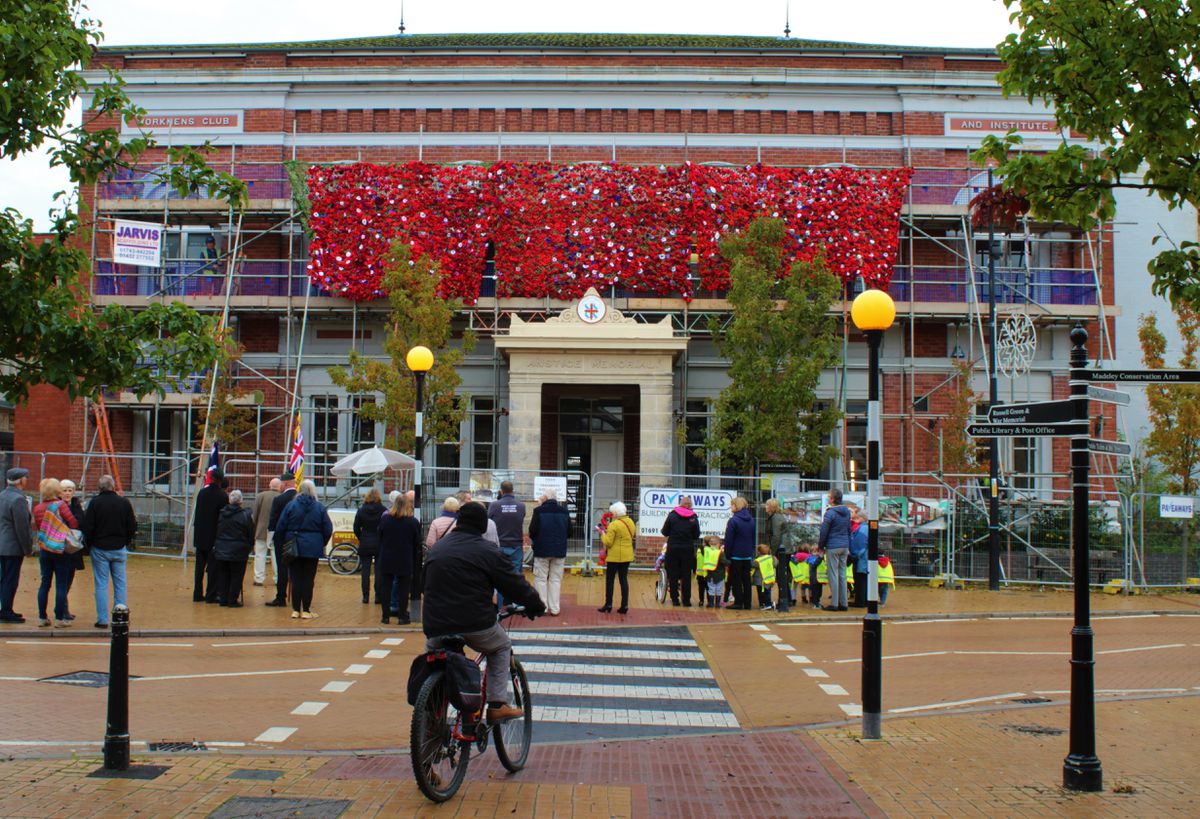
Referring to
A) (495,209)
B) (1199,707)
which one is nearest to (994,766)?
(1199,707)

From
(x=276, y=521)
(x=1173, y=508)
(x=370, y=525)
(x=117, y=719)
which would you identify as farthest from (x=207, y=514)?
(x=1173, y=508)

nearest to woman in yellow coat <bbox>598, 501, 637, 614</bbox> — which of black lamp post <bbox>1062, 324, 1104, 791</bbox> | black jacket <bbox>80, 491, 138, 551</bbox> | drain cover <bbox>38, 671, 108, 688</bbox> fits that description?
black jacket <bbox>80, 491, 138, 551</bbox>

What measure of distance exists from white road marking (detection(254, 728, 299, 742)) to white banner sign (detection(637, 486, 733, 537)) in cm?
1335

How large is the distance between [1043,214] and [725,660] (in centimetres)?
631

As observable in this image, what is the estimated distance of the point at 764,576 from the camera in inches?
698

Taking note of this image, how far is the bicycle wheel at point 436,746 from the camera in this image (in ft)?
21.8

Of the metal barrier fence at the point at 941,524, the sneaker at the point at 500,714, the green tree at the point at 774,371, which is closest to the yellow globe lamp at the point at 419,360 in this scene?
the metal barrier fence at the point at 941,524

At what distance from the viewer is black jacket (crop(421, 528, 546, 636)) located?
7188 mm

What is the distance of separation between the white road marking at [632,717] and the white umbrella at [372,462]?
11436 mm

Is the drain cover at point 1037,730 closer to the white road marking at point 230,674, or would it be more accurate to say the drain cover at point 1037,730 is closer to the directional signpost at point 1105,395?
the directional signpost at point 1105,395

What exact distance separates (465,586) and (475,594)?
0.27 feet

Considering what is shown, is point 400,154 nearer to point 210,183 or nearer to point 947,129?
point 947,129

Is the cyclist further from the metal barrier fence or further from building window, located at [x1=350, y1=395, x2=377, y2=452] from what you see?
building window, located at [x1=350, y1=395, x2=377, y2=452]

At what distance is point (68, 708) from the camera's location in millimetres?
9617
